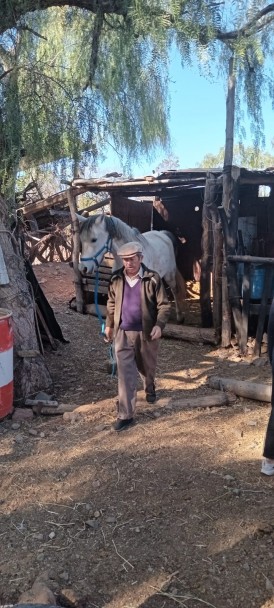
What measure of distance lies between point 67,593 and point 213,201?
217 inches

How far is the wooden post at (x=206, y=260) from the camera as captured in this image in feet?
22.9

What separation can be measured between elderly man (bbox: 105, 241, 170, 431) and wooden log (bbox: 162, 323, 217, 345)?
9.46 feet

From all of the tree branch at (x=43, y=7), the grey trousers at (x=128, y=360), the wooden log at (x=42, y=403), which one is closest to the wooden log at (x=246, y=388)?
the grey trousers at (x=128, y=360)

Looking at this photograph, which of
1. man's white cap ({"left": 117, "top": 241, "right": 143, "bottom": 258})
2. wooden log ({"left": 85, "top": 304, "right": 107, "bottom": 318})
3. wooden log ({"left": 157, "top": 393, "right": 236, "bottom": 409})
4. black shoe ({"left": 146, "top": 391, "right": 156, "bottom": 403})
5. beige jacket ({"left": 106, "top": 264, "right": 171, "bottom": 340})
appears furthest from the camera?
wooden log ({"left": 85, "top": 304, "right": 107, "bottom": 318})

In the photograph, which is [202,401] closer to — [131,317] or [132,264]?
[131,317]

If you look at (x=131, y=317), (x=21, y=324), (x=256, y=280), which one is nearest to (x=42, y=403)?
(x=21, y=324)

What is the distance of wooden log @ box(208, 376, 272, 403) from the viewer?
475 centimetres

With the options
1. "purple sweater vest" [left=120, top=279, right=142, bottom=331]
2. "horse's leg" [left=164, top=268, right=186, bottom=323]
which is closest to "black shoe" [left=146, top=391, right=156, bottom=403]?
"purple sweater vest" [left=120, top=279, right=142, bottom=331]

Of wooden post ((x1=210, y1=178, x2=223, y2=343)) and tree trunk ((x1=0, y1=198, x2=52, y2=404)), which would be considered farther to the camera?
wooden post ((x1=210, y1=178, x2=223, y2=343))

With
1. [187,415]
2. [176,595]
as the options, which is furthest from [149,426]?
[176,595]

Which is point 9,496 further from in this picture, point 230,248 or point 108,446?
point 230,248

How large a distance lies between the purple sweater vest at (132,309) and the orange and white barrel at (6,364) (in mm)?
1002

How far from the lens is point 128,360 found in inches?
171

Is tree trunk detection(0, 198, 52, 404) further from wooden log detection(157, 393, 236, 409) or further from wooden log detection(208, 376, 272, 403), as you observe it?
wooden log detection(208, 376, 272, 403)
